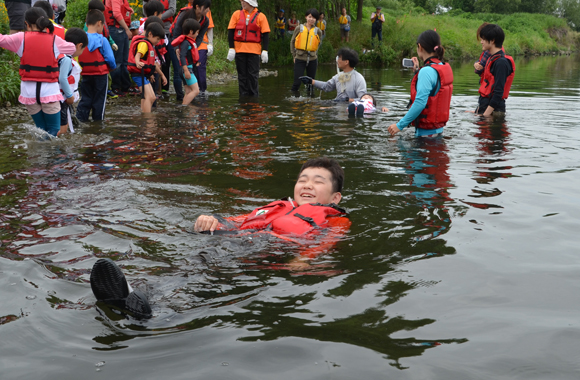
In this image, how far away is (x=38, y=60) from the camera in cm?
714

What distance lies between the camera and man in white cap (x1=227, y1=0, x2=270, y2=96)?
12.8 meters

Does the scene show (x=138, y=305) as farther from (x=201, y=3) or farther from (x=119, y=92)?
(x=119, y=92)

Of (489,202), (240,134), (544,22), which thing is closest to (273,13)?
(240,134)

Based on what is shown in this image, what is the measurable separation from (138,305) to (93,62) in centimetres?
721

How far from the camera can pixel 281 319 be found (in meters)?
3.01

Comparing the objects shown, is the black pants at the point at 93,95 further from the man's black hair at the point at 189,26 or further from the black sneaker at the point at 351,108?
the black sneaker at the point at 351,108

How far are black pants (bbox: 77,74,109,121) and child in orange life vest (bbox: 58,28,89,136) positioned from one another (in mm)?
692

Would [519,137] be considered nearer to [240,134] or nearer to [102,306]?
[240,134]

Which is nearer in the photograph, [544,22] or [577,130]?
[577,130]

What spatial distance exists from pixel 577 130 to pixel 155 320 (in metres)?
9.11

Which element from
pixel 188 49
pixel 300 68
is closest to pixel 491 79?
pixel 300 68

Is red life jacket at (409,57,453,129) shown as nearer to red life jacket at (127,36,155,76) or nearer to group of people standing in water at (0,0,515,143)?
group of people standing in water at (0,0,515,143)

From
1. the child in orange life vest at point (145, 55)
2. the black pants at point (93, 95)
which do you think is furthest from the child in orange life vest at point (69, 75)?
the child in orange life vest at point (145, 55)

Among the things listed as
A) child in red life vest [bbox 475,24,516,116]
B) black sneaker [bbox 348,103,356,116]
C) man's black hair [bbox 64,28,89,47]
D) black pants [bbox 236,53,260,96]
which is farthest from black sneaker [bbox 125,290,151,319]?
black pants [bbox 236,53,260,96]
